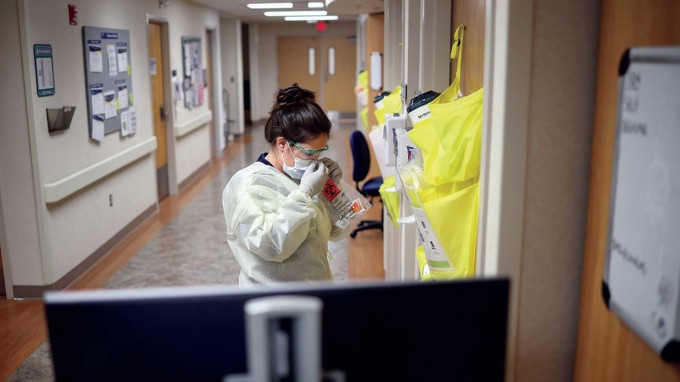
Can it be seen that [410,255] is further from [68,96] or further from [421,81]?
[68,96]

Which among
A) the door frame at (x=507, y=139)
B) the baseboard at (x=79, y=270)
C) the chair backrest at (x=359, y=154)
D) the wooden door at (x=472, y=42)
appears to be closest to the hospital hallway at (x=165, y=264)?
the baseboard at (x=79, y=270)

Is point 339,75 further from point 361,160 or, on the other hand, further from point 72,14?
point 72,14

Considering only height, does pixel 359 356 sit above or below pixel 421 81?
below

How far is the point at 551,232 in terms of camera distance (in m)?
1.41

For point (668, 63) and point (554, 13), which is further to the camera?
point (554, 13)

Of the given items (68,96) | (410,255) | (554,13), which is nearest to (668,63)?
(554,13)

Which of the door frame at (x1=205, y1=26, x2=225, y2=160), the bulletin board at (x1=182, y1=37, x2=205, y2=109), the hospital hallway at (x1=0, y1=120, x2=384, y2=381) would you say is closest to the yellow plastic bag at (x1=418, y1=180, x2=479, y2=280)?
the hospital hallway at (x1=0, y1=120, x2=384, y2=381)

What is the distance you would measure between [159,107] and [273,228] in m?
6.13

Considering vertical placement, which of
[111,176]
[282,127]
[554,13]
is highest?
[554,13]

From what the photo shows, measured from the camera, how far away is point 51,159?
4.59 meters

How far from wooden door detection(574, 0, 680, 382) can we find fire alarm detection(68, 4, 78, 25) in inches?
180

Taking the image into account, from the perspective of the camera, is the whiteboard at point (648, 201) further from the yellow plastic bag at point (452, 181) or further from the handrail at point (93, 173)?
the handrail at point (93, 173)

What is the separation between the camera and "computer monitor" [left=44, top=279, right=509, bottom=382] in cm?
87

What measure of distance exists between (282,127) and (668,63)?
1630mm
